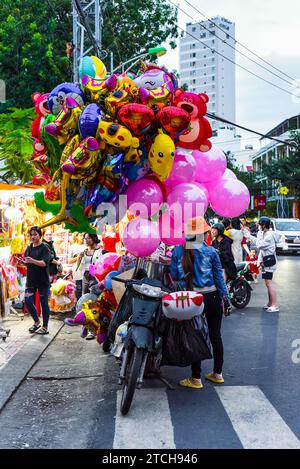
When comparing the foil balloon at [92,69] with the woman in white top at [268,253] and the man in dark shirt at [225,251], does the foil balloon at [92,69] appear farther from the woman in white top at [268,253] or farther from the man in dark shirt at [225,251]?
the woman in white top at [268,253]

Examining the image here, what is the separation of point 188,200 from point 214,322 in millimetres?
1333

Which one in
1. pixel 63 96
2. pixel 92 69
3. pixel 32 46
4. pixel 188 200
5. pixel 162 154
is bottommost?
pixel 188 200

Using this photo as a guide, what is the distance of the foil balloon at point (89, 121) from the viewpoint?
5.41m

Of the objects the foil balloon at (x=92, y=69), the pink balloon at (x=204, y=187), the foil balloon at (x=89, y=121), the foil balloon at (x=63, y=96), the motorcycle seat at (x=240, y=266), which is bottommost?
the motorcycle seat at (x=240, y=266)

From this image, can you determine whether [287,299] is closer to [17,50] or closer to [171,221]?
[171,221]

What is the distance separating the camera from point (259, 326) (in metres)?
9.45

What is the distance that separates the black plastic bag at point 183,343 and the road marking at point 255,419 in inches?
20.1

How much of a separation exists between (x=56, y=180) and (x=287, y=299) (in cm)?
797

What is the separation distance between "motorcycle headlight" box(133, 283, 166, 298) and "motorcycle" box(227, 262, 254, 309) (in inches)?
237

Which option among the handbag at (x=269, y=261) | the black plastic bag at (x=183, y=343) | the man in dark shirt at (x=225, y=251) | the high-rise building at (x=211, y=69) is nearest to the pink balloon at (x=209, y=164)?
the black plastic bag at (x=183, y=343)

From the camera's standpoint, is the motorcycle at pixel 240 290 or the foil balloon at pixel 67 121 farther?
the motorcycle at pixel 240 290

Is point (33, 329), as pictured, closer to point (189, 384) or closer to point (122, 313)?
→ point (122, 313)

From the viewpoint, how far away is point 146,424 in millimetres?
4840

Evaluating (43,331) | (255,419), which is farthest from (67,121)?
(43,331)
